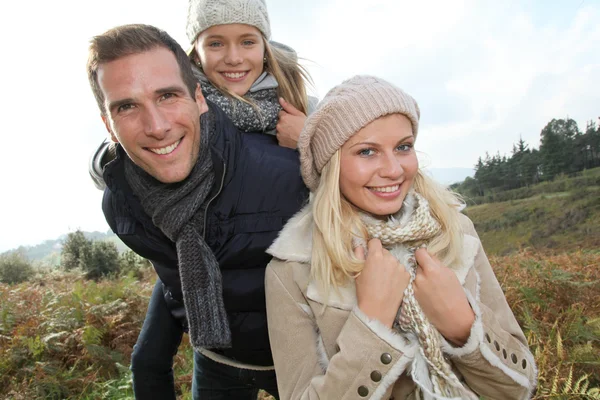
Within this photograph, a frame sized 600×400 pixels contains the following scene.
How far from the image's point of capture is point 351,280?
6.70 feet

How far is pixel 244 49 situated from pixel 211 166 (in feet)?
4.29

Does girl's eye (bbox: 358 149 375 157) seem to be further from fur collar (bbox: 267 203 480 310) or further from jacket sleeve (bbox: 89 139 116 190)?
jacket sleeve (bbox: 89 139 116 190)

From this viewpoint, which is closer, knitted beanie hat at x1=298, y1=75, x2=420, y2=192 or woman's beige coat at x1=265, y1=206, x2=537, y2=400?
woman's beige coat at x1=265, y1=206, x2=537, y2=400

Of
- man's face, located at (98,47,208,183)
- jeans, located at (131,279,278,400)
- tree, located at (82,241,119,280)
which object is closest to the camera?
man's face, located at (98,47,208,183)

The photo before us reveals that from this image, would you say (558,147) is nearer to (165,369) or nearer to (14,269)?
(14,269)

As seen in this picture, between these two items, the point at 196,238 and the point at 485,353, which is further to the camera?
the point at 196,238

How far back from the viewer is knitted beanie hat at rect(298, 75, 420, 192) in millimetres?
2002

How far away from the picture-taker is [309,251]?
207 cm

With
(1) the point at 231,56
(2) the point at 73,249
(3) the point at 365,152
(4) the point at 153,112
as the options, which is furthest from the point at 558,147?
(4) the point at 153,112

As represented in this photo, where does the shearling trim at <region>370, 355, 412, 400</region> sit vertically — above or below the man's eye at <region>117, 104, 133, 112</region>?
below

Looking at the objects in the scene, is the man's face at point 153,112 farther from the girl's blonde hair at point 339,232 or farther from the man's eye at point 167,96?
the girl's blonde hair at point 339,232

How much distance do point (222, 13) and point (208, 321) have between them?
2.06 metres

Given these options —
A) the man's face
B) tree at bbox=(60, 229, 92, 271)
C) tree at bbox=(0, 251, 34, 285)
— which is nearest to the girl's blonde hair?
the man's face

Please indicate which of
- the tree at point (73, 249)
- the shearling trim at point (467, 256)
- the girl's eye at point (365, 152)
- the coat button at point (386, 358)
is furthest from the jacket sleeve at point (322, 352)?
the tree at point (73, 249)
